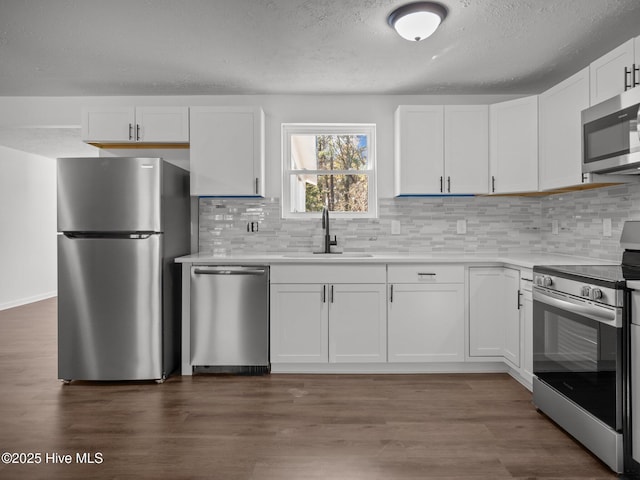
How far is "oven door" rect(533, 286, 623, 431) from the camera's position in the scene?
1.90 m

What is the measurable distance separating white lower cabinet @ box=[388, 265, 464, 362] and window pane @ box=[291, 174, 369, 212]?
0.98 metres

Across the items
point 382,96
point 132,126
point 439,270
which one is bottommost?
point 439,270

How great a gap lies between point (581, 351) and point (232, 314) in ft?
7.51

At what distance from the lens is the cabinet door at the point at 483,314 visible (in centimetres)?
325

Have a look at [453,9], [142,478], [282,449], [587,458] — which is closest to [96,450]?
[142,478]

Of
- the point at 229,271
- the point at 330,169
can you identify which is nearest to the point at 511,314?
the point at 330,169

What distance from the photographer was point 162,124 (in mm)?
3645

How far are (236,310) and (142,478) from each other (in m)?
1.45

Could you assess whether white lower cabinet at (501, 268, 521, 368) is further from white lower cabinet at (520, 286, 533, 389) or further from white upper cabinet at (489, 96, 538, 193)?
white upper cabinet at (489, 96, 538, 193)

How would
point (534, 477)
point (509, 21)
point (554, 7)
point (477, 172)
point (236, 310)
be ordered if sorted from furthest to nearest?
point (477, 172), point (236, 310), point (509, 21), point (554, 7), point (534, 477)

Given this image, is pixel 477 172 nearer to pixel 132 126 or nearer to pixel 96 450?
pixel 132 126

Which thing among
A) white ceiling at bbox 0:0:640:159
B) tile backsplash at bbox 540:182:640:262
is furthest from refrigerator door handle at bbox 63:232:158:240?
tile backsplash at bbox 540:182:640:262

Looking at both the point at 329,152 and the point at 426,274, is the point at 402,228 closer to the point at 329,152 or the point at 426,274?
the point at 426,274

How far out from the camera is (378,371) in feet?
10.9
